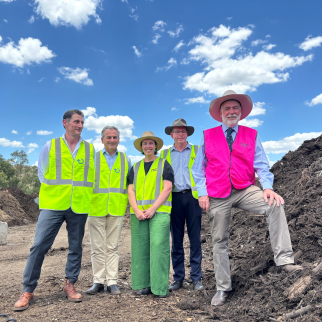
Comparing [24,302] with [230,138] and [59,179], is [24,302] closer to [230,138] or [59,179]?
[59,179]

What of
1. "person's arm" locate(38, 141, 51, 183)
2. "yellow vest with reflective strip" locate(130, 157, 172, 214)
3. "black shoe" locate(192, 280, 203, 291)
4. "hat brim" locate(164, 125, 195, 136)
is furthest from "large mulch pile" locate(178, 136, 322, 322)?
"person's arm" locate(38, 141, 51, 183)

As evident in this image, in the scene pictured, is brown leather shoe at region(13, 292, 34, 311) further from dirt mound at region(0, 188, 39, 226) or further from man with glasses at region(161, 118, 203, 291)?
dirt mound at region(0, 188, 39, 226)

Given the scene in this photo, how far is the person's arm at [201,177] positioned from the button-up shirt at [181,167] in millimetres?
738

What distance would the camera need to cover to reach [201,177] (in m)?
3.96

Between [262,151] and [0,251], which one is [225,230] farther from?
[0,251]

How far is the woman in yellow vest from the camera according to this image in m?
4.33

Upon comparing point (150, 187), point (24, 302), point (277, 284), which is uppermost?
point (150, 187)

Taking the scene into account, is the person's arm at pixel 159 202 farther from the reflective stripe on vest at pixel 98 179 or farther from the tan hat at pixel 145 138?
the tan hat at pixel 145 138

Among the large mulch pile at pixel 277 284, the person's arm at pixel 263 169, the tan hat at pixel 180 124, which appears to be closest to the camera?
the large mulch pile at pixel 277 284

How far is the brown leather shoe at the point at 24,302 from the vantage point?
160 inches

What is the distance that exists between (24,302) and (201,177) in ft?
10.4

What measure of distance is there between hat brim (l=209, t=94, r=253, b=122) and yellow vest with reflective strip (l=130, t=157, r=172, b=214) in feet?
3.68

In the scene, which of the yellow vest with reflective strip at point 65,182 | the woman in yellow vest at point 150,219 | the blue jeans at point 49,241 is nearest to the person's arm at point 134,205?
the woman in yellow vest at point 150,219

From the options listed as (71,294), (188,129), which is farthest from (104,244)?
(188,129)
